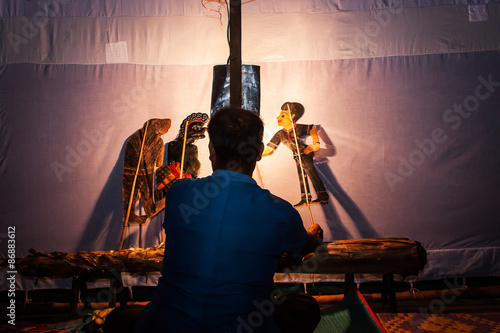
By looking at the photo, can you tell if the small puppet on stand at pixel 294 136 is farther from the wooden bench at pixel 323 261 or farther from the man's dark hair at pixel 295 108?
the wooden bench at pixel 323 261

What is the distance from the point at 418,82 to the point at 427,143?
2.21ft

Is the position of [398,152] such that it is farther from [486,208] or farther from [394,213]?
[486,208]

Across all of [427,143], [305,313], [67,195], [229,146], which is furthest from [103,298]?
[427,143]

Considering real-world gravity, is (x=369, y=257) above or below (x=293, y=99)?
below

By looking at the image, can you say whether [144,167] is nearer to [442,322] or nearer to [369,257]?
[369,257]

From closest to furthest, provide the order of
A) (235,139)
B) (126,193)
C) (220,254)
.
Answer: (220,254) → (235,139) → (126,193)

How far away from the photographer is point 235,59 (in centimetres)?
257

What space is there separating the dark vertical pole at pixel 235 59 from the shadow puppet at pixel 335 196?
1.08m

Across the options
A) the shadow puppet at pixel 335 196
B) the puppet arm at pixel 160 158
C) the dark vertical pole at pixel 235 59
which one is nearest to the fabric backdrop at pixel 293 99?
the shadow puppet at pixel 335 196

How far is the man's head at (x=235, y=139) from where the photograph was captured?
1.20 m

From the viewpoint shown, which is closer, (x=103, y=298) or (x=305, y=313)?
(x=305, y=313)

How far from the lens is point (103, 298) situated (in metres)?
3.12

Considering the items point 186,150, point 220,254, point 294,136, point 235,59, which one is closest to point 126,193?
point 186,150

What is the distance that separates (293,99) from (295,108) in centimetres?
10
